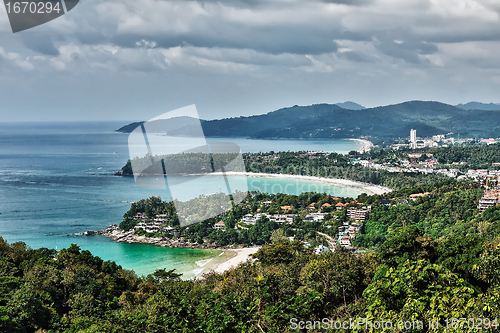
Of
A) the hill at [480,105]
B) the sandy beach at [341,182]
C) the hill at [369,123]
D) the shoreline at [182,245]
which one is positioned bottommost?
the shoreline at [182,245]

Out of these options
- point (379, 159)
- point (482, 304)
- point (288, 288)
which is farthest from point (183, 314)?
point (379, 159)

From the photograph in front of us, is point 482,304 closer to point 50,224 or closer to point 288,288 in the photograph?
point 288,288

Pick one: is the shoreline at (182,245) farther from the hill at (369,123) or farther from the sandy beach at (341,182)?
the hill at (369,123)

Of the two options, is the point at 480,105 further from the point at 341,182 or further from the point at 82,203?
the point at 82,203

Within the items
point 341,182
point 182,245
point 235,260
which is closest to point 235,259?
point 235,260

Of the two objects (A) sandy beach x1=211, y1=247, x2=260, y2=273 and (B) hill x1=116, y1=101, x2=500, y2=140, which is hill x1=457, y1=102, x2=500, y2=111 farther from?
(A) sandy beach x1=211, y1=247, x2=260, y2=273

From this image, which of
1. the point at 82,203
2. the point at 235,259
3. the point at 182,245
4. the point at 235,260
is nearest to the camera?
the point at 235,260

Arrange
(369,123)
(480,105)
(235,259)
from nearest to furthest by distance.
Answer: (235,259)
(369,123)
(480,105)

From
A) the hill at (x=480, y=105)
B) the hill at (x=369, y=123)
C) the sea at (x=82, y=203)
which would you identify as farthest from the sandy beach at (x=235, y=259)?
the hill at (x=480, y=105)
